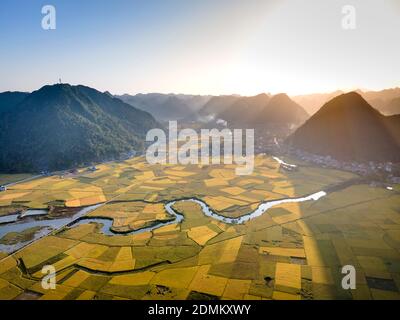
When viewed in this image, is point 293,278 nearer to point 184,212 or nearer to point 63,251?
point 184,212

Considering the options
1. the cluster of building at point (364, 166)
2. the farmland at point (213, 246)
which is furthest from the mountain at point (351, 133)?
the farmland at point (213, 246)

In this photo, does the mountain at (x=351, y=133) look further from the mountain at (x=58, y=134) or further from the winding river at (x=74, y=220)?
the mountain at (x=58, y=134)

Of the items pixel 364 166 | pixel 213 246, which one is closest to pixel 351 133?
pixel 364 166

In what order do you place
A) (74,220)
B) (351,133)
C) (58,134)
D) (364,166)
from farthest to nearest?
1. (58,134)
2. (351,133)
3. (364,166)
4. (74,220)

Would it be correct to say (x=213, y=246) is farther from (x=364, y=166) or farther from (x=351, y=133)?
(x=351, y=133)

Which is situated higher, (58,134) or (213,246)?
(58,134)
